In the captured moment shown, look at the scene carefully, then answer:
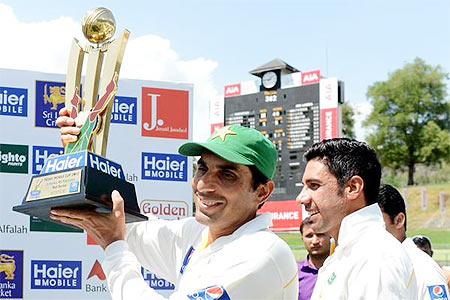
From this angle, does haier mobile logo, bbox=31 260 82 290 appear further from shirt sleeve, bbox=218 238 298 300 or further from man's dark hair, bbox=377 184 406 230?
shirt sleeve, bbox=218 238 298 300

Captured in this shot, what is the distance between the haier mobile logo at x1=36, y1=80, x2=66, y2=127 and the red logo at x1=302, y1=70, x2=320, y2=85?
592 inches

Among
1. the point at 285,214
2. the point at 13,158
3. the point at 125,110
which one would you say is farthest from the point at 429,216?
the point at 13,158

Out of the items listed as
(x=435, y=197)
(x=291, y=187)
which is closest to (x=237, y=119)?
(x=291, y=187)

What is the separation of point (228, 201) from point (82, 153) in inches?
21.5

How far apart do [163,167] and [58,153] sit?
2.39 feet

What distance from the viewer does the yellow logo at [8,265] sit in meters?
5.07

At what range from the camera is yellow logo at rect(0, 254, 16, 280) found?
507 centimetres

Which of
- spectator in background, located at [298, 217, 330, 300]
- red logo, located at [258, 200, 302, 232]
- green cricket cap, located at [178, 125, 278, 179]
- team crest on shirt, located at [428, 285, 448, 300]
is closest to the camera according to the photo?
green cricket cap, located at [178, 125, 278, 179]

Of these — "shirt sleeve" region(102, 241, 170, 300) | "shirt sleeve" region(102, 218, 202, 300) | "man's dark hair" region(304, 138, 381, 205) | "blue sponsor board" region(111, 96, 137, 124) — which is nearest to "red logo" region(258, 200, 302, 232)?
"blue sponsor board" region(111, 96, 137, 124)

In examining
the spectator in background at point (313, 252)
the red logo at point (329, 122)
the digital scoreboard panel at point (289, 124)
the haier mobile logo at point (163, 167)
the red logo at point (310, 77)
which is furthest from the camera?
the red logo at point (310, 77)

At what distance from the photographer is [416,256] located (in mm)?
3654

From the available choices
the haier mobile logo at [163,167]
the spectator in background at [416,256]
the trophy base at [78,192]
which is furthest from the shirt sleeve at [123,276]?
the haier mobile logo at [163,167]

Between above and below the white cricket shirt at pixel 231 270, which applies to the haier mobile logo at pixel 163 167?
above

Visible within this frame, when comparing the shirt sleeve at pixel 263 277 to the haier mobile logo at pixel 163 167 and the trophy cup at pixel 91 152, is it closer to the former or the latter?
the trophy cup at pixel 91 152
